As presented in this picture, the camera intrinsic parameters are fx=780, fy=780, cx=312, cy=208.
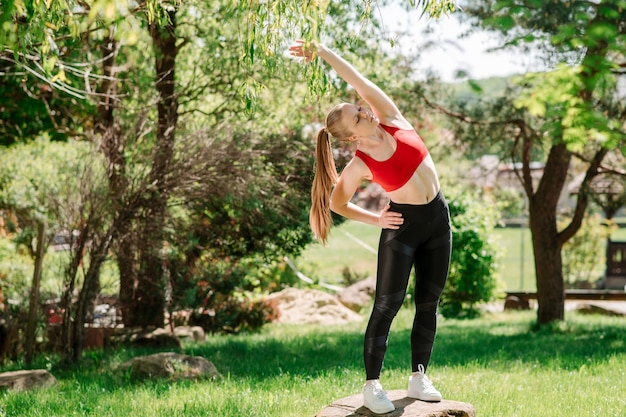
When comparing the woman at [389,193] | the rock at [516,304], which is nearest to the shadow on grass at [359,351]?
the woman at [389,193]

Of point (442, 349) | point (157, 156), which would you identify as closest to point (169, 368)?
point (157, 156)

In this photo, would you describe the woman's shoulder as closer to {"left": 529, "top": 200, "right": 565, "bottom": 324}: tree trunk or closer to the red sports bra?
the red sports bra

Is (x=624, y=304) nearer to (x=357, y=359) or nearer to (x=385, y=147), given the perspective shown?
(x=357, y=359)

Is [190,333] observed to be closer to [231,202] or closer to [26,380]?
[231,202]

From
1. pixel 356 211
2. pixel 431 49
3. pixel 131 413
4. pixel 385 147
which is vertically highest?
pixel 431 49

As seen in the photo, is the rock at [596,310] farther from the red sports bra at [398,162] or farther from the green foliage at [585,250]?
the red sports bra at [398,162]

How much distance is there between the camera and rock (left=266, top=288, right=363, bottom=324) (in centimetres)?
1321

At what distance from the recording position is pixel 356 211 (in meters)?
4.46

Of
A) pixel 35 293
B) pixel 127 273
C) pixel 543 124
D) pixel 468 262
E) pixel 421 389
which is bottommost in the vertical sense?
pixel 421 389

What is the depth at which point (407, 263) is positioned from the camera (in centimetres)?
441

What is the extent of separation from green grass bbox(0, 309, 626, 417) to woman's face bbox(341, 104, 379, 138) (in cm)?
216

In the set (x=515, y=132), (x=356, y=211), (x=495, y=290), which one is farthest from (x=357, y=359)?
(x=495, y=290)

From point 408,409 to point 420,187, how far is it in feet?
4.18

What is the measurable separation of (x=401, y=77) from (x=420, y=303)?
22.7 ft
